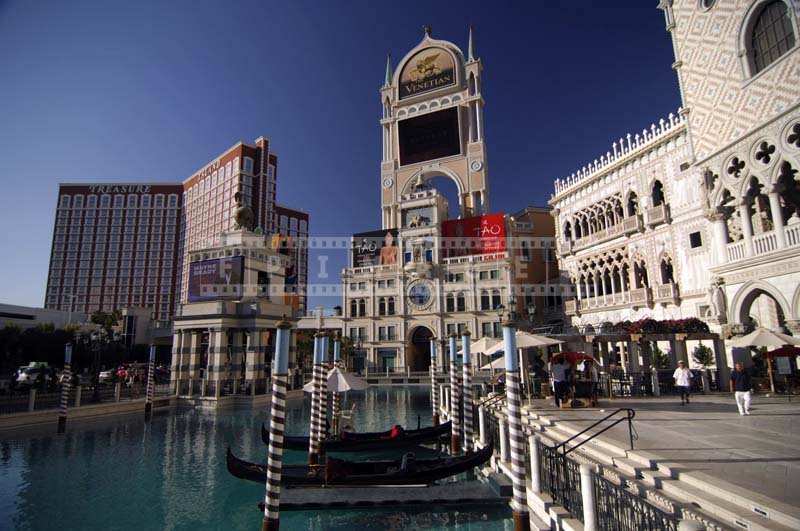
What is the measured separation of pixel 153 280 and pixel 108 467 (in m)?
77.7

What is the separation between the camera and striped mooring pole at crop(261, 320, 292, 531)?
780 cm

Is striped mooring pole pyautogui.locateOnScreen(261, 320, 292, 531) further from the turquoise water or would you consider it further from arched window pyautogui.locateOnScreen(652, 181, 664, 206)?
arched window pyautogui.locateOnScreen(652, 181, 664, 206)

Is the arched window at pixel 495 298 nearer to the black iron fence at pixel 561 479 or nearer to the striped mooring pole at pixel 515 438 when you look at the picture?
the striped mooring pole at pixel 515 438

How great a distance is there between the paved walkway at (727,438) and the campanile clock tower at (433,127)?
140 ft

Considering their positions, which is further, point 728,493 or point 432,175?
point 432,175

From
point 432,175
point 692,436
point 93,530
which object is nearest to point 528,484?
point 692,436

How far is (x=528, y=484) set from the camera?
8508 millimetres

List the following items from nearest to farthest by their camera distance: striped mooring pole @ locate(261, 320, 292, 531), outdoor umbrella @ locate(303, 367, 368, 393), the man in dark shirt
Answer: striped mooring pole @ locate(261, 320, 292, 531) → the man in dark shirt → outdoor umbrella @ locate(303, 367, 368, 393)

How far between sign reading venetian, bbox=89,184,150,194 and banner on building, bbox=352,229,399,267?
5739cm

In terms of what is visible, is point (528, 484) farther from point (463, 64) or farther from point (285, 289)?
point (463, 64)

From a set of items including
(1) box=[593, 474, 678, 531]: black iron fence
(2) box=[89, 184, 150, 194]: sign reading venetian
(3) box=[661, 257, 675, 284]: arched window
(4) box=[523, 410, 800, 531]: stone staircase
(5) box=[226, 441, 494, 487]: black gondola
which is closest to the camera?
(1) box=[593, 474, 678, 531]: black iron fence

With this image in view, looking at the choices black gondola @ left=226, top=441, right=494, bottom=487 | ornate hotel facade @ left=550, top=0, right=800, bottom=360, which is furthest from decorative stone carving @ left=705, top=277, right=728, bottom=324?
black gondola @ left=226, top=441, right=494, bottom=487

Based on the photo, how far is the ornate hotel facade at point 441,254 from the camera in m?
44.2

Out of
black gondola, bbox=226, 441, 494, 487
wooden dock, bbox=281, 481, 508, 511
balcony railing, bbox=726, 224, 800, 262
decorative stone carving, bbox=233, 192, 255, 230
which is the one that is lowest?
wooden dock, bbox=281, 481, 508, 511
